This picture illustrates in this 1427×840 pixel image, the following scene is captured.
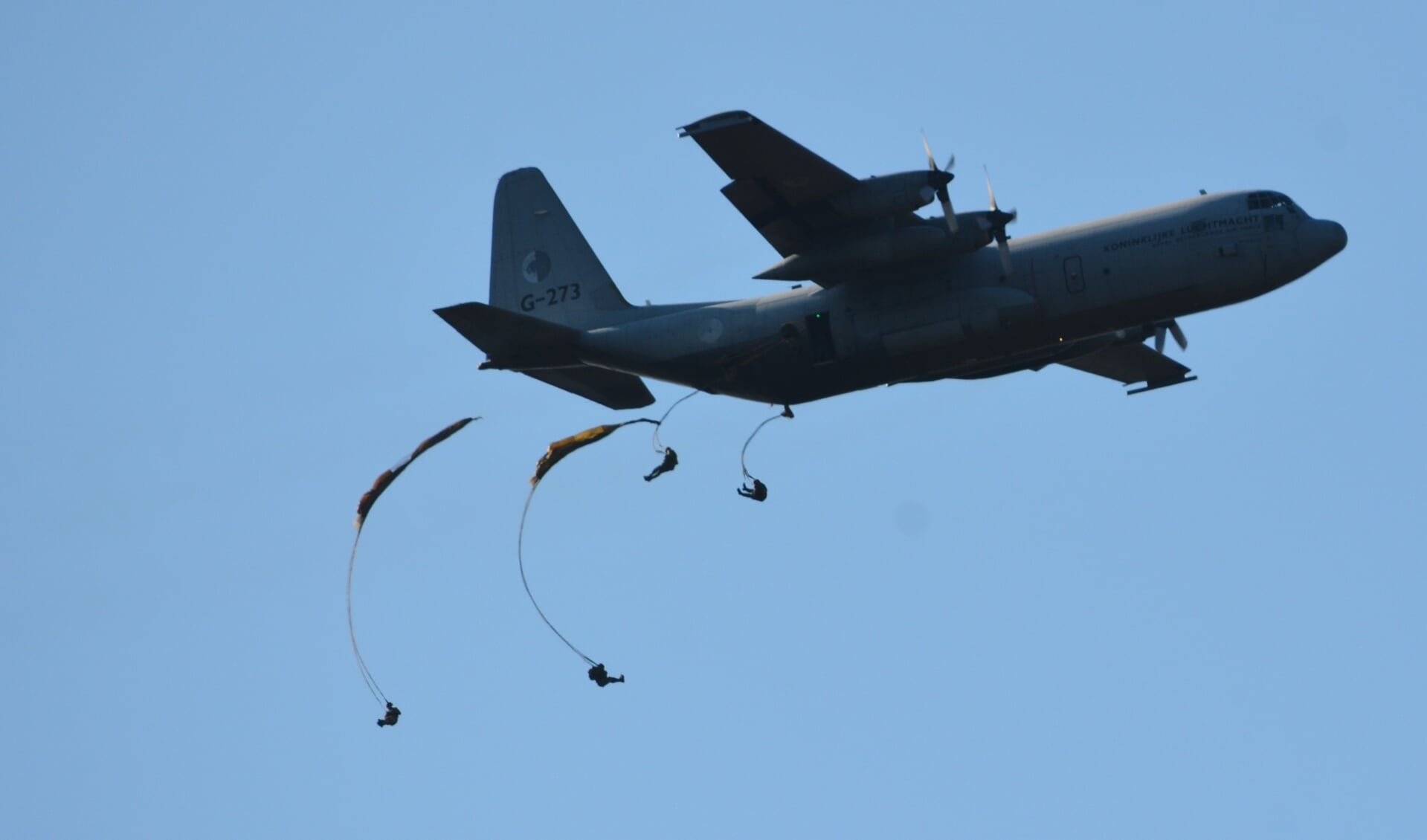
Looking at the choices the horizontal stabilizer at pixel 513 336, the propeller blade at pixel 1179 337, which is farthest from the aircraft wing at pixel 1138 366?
the horizontal stabilizer at pixel 513 336

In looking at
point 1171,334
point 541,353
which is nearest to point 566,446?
point 541,353

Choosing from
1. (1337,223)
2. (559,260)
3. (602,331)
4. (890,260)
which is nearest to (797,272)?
(890,260)

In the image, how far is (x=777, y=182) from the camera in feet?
103

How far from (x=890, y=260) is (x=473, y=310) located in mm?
7455

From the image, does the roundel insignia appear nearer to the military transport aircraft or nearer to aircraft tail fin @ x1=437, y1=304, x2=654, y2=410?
aircraft tail fin @ x1=437, y1=304, x2=654, y2=410

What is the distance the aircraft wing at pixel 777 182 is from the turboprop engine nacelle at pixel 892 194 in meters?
0.20

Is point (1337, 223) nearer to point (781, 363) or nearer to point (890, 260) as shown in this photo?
point (890, 260)

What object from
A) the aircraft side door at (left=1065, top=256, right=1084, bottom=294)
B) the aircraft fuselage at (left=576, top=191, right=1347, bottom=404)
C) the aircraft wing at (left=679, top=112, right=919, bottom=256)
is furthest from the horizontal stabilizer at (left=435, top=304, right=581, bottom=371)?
the aircraft side door at (left=1065, top=256, right=1084, bottom=294)

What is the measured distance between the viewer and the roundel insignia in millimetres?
37125

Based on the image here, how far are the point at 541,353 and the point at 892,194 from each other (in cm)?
754

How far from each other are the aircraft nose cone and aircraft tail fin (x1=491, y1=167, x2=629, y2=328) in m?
12.6

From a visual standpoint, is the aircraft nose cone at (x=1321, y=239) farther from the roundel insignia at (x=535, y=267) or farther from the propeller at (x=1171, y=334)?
the roundel insignia at (x=535, y=267)

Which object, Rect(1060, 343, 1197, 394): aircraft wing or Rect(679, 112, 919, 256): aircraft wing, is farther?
Rect(1060, 343, 1197, 394): aircraft wing

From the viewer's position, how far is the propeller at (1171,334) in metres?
33.0
